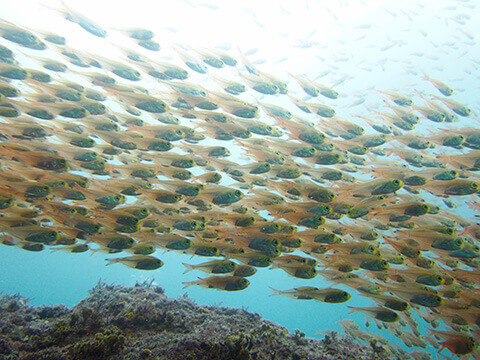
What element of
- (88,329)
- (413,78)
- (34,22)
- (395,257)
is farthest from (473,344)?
(34,22)

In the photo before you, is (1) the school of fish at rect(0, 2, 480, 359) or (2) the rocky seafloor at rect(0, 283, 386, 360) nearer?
(2) the rocky seafloor at rect(0, 283, 386, 360)

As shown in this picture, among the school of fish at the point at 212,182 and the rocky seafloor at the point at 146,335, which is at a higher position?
the school of fish at the point at 212,182

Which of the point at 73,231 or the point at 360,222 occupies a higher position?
the point at 360,222

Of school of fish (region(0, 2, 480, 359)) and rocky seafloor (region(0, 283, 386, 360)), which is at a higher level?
school of fish (region(0, 2, 480, 359))

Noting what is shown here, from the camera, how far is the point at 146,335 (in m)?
5.54

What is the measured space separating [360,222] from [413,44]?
20826mm

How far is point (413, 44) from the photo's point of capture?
2036 centimetres

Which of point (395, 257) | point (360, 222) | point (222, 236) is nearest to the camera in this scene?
point (222, 236)

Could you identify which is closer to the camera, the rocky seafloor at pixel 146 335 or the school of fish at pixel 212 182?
the rocky seafloor at pixel 146 335

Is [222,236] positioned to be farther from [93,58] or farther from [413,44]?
[413,44]

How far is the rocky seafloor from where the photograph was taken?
439 centimetres

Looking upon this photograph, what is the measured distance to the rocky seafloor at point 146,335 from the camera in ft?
14.4

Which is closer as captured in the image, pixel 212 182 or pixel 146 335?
pixel 146 335

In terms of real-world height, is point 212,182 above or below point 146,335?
above
